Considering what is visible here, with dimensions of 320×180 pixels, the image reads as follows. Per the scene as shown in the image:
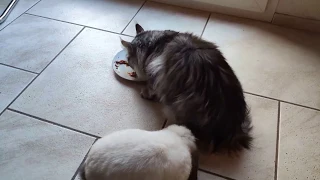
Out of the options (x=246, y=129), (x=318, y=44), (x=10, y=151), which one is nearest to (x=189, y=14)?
A: (x=318, y=44)

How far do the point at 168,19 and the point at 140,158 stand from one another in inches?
54.3

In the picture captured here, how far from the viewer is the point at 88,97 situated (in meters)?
1.54

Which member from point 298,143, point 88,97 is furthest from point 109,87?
point 298,143

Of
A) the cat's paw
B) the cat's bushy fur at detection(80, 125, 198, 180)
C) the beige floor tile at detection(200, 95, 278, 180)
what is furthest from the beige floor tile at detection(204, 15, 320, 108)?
the cat's bushy fur at detection(80, 125, 198, 180)

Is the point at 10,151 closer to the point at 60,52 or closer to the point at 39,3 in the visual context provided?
the point at 60,52

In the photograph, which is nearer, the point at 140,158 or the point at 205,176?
the point at 140,158

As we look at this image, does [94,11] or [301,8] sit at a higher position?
[301,8]

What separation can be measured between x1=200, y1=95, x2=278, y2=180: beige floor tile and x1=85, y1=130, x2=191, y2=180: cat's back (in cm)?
34

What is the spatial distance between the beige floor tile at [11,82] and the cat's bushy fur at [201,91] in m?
0.70

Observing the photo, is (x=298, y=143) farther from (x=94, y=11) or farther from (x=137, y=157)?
(x=94, y=11)

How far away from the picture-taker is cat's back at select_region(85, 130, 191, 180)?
88cm

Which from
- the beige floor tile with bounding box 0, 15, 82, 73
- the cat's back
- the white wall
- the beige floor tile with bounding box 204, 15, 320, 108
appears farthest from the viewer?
the white wall

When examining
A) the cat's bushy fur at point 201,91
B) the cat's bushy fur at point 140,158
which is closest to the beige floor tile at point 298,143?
the cat's bushy fur at point 201,91

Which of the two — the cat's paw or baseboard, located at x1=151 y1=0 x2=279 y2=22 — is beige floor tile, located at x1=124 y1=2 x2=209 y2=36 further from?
the cat's paw
